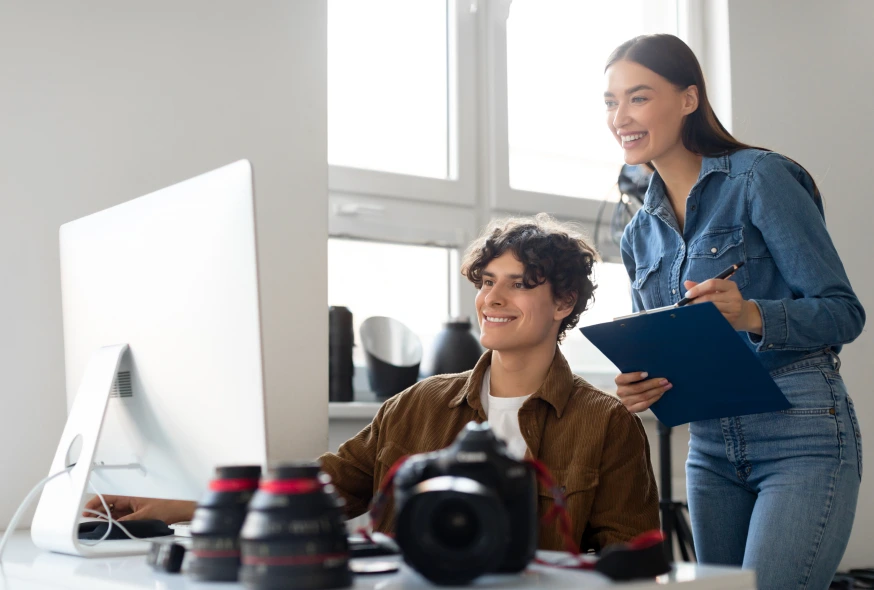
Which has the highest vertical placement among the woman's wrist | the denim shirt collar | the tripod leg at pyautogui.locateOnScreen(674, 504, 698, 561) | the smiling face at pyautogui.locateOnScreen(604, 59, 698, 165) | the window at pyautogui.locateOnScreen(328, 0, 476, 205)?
Answer: the window at pyautogui.locateOnScreen(328, 0, 476, 205)

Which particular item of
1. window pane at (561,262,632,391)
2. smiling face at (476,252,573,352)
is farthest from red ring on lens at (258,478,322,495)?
window pane at (561,262,632,391)

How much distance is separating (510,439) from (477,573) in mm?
939

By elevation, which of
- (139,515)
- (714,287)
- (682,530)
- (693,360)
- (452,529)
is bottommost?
(682,530)

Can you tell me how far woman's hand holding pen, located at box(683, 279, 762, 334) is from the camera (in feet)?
4.58

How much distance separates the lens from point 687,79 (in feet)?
5.41

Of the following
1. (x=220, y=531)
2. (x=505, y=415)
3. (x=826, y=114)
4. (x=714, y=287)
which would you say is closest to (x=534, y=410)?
(x=505, y=415)

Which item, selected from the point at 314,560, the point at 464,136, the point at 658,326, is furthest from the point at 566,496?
the point at 464,136

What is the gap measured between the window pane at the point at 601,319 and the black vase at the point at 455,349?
0.85m

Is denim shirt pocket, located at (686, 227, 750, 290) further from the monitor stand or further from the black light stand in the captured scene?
the black light stand

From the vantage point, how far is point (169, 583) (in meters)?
0.85

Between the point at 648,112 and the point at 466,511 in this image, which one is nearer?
the point at 466,511

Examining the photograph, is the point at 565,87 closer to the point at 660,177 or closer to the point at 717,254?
the point at 660,177

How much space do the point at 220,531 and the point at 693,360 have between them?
0.83m

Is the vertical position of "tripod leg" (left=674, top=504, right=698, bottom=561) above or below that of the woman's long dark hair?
below
